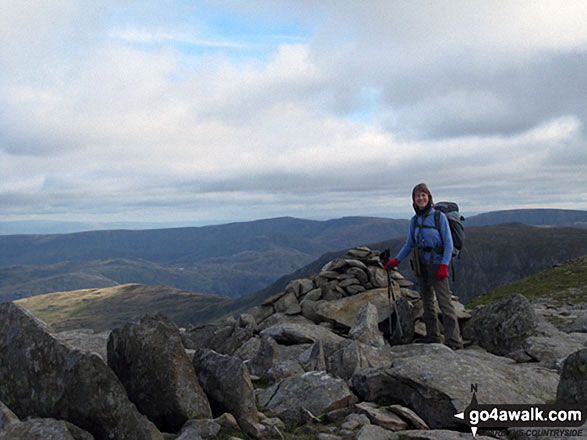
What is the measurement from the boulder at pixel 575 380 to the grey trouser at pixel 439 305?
20.7 feet

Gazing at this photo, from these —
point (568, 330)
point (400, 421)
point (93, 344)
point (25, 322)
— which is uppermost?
point (25, 322)

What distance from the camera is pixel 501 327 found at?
617 inches

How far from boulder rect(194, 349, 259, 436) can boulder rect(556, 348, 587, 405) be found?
6.45 meters

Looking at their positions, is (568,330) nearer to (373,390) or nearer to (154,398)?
(373,390)

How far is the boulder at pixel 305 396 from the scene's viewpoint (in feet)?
31.1

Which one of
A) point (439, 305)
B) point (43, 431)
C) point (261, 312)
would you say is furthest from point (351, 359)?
point (261, 312)

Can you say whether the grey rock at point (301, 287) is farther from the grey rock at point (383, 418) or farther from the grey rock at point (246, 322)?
the grey rock at point (383, 418)

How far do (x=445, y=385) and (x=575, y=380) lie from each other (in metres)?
2.57

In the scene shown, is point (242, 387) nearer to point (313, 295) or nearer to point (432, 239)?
point (432, 239)

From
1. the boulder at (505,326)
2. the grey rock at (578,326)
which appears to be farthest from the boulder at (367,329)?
the grey rock at (578,326)

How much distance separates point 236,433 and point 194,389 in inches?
48.0

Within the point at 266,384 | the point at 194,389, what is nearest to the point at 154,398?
the point at 194,389

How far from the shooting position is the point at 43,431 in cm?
643

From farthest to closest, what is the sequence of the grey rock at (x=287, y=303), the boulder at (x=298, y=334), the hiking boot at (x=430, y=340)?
the grey rock at (x=287, y=303), the boulder at (x=298, y=334), the hiking boot at (x=430, y=340)
